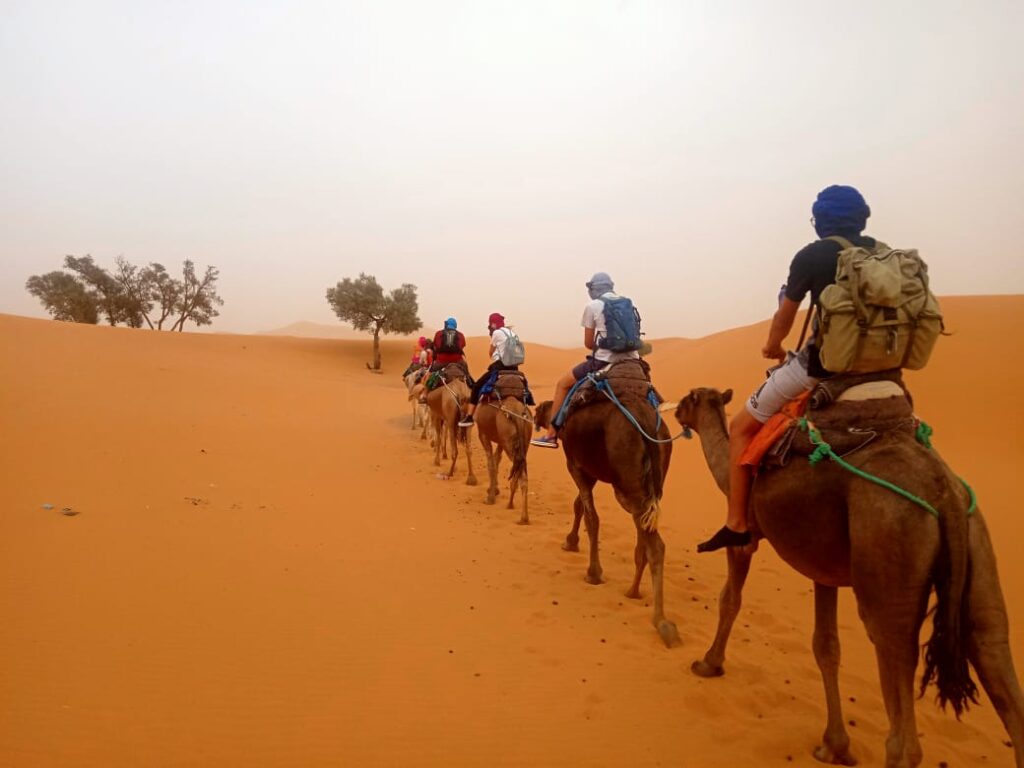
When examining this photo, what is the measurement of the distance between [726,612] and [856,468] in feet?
6.55

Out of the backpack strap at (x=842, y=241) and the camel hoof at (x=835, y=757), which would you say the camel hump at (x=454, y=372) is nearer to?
the backpack strap at (x=842, y=241)

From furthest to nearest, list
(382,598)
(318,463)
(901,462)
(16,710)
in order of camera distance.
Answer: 1. (318,463)
2. (382,598)
3. (16,710)
4. (901,462)

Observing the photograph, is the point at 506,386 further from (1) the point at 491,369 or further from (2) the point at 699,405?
(2) the point at 699,405

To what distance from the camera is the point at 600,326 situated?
6.12 m


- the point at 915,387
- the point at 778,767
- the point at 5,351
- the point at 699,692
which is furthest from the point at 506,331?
the point at 5,351

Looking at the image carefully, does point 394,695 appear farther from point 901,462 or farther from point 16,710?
point 901,462

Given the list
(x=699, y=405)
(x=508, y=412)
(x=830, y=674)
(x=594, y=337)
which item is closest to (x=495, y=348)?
(x=508, y=412)

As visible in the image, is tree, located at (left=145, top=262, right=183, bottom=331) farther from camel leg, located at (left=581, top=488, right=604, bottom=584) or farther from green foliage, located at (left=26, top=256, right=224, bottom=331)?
camel leg, located at (left=581, top=488, right=604, bottom=584)

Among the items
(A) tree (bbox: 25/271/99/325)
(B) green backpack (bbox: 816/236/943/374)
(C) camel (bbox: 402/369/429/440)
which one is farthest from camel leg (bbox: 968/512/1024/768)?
(A) tree (bbox: 25/271/99/325)

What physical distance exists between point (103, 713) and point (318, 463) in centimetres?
787

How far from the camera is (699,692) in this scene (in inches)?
163

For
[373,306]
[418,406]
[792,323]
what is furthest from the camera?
[373,306]

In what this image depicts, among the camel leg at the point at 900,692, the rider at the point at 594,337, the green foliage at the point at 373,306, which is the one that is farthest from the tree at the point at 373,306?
the camel leg at the point at 900,692

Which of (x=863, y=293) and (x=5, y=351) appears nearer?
(x=863, y=293)
